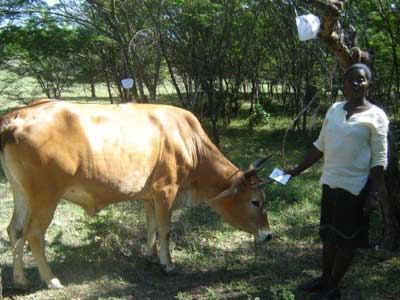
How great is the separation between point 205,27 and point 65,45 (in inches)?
118

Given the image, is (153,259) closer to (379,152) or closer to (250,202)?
(250,202)

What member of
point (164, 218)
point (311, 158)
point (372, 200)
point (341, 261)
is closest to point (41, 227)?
point (164, 218)

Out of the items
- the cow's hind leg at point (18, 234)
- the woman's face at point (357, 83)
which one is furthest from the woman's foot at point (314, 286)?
the cow's hind leg at point (18, 234)

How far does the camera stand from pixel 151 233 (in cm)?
536

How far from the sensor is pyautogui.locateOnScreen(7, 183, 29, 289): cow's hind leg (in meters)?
4.46

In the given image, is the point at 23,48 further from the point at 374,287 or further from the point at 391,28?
the point at 374,287

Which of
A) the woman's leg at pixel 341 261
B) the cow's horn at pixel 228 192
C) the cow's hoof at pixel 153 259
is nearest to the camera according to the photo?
the woman's leg at pixel 341 261

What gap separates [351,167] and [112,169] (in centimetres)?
210

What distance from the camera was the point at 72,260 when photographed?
5.14 meters

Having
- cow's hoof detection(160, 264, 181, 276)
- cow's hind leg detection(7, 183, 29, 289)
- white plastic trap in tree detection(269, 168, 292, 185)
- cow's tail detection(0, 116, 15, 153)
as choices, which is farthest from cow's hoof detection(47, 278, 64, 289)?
white plastic trap in tree detection(269, 168, 292, 185)

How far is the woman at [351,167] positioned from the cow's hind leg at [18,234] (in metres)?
2.56

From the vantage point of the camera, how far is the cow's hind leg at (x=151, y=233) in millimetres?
5320

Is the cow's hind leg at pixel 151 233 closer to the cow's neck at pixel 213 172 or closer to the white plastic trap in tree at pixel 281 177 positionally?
the cow's neck at pixel 213 172

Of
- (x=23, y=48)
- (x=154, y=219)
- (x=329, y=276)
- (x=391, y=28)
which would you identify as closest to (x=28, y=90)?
(x=23, y=48)
